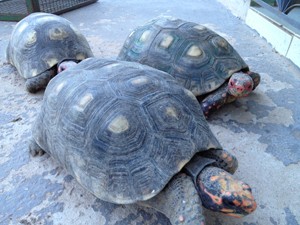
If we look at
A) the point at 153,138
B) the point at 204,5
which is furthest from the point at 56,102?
the point at 204,5

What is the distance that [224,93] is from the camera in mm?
2279

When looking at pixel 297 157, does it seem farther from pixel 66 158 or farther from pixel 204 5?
pixel 204 5

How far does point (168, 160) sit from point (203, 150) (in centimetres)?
22

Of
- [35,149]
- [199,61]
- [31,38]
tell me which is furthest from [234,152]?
[31,38]

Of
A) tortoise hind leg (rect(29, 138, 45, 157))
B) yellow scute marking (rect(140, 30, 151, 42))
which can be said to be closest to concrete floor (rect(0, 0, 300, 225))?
tortoise hind leg (rect(29, 138, 45, 157))

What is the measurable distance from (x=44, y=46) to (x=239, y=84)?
1.90 metres

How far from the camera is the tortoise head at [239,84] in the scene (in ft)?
7.17

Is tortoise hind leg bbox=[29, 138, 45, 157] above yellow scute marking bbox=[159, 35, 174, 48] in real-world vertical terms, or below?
below

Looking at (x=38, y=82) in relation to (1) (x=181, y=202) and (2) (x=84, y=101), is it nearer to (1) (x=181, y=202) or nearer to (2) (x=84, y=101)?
(2) (x=84, y=101)

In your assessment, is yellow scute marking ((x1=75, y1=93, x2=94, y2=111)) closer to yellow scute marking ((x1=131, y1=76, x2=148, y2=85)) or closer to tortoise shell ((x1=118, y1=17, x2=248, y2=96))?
yellow scute marking ((x1=131, y1=76, x2=148, y2=85))

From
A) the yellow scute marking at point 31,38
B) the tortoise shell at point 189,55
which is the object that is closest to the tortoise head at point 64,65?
the yellow scute marking at point 31,38

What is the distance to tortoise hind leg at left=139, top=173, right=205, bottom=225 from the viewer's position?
48.9 inches

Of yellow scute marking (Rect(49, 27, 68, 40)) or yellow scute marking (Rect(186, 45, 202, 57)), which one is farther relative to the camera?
yellow scute marking (Rect(49, 27, 68, 40))

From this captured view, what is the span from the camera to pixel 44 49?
2762 mm
